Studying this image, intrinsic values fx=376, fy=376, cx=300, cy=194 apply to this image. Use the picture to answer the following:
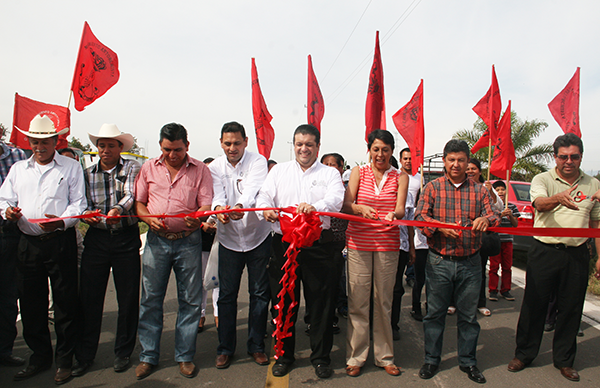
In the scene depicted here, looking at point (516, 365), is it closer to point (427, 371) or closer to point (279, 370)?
point (427, 371)

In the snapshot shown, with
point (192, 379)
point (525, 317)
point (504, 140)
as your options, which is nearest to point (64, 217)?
point (192, 379)

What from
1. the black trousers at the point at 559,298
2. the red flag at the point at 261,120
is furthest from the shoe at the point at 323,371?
the red flag at the point at 261,120

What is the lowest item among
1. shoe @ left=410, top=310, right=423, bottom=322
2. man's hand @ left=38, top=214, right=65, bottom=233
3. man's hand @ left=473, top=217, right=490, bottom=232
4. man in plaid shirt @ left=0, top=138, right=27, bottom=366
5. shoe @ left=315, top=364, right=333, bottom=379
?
shoe @ left=410, top=310, right=423, bottom=322

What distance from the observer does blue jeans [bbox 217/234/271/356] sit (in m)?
3.53

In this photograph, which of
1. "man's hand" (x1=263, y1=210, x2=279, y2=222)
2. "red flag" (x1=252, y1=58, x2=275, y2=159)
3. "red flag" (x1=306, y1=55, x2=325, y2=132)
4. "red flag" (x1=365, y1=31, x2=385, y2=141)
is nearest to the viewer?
"man's hand" (x1=263, y1=210, x2=279, y2=222)

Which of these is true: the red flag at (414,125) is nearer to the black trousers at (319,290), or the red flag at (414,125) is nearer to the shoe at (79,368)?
the black trousers at (319,290)

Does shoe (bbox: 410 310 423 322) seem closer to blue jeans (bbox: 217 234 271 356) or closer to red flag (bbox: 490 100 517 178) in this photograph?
blue jeans (bbox: 217 234 271 356)

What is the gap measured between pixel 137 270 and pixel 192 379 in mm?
1102

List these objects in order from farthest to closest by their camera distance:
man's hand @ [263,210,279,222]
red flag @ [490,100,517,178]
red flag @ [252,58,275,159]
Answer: red flag @ [252,58,275,159] → red flag @ [490,100,517,178] → man's hand @ [263,210,279,222]

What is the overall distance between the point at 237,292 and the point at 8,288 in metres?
2.26

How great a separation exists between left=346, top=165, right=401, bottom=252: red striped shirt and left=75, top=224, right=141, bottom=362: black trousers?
6.74ft

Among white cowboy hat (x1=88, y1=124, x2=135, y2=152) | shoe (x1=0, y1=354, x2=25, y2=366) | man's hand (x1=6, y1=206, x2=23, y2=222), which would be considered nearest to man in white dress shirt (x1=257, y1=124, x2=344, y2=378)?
white cowboy hat (x1=88, y1=124, x2=135, y2=152)

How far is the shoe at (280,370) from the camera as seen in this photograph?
3.27 m

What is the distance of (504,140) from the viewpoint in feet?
19.9
